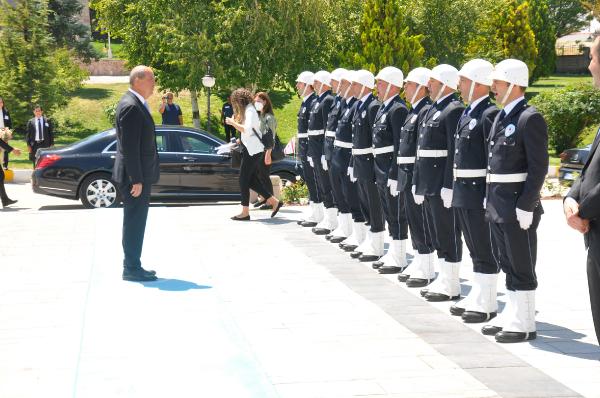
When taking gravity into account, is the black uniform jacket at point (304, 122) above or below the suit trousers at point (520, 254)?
above

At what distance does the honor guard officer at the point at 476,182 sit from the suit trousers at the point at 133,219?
2986 mm

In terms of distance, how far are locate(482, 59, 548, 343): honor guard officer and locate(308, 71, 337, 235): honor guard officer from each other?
5.27 meters

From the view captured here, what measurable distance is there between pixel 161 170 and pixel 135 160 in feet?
25.2

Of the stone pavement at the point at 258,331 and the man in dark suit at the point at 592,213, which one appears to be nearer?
the man in dark suit at the point at 592,213

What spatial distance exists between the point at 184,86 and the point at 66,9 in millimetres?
16455

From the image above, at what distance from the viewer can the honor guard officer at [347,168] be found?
38.1ft

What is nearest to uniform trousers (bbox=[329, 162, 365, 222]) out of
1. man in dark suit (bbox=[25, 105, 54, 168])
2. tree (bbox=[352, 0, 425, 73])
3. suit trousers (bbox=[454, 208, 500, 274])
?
suit trousers (bbox=[454, 208, 500, 274])

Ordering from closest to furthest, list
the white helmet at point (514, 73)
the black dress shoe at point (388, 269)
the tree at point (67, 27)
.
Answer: the white helmet at point (514, 73)
the black dress shoe at point (388, 269)
the tree at point (67, 27)

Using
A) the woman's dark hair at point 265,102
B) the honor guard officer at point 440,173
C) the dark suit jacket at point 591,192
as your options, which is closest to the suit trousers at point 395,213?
the honor guard officer at point 440,173

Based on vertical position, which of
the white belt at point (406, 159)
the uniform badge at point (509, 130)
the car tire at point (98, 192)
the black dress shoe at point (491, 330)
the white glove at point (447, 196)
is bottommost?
the car tire at point (98, 192)

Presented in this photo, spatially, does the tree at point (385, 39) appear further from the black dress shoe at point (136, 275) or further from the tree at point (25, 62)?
the black dress shoe at point (136, 275)

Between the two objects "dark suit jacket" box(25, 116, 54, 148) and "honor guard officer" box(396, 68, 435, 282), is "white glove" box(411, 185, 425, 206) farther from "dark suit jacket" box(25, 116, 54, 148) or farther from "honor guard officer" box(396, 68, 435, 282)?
"dark suit jacket" box(25, 116, 54, 148)

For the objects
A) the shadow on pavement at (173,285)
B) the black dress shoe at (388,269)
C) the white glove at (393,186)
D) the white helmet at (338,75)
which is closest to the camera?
the shadow on pavement at (173,285)

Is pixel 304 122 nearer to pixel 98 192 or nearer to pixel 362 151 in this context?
pixel 362 151
